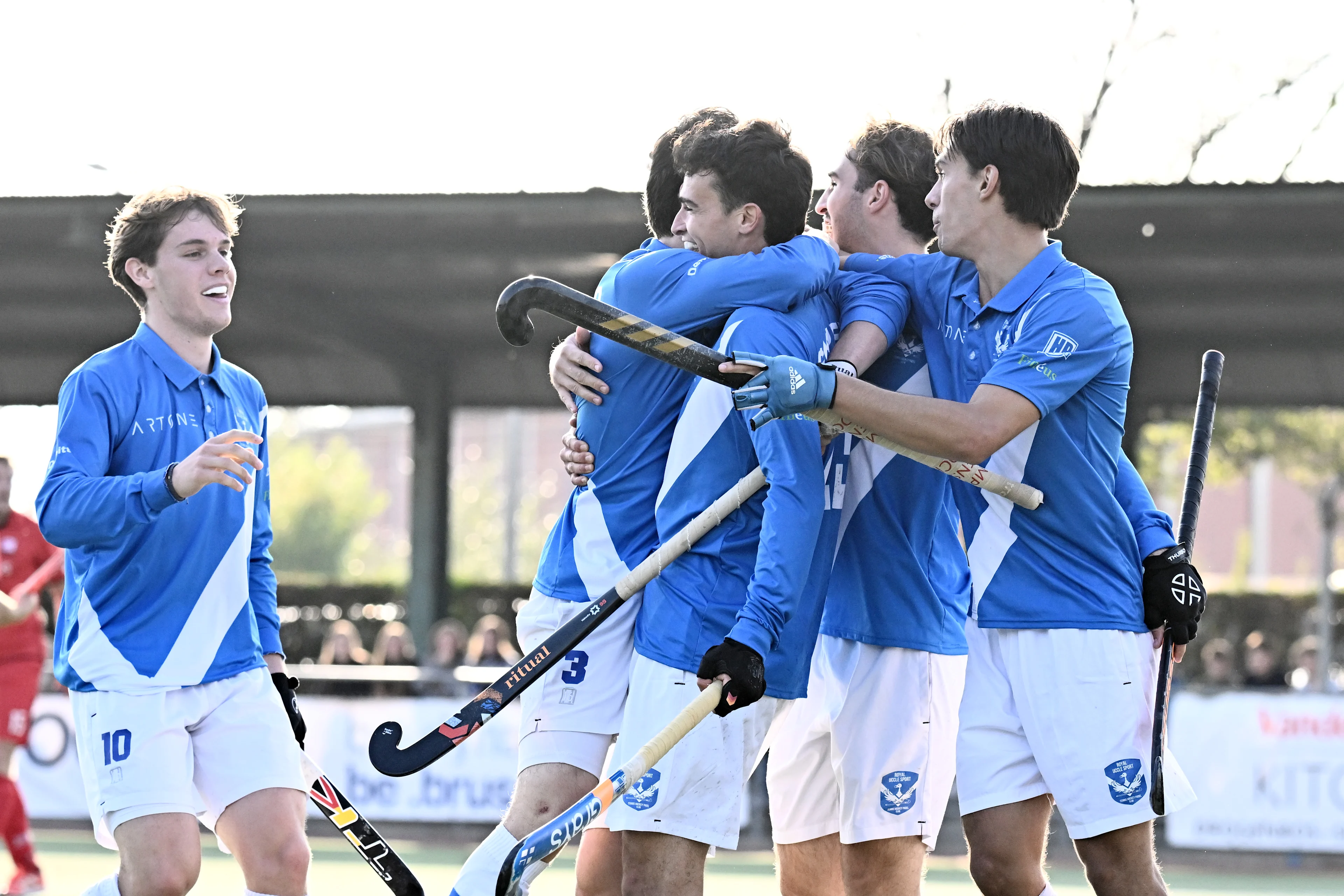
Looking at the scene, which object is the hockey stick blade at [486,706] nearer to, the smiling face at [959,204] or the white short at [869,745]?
the white short at [869,745]

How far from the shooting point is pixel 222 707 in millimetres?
4121

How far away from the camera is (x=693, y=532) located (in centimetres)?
363

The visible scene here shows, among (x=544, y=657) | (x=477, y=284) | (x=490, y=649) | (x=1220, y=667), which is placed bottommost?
(x=490, y=649)

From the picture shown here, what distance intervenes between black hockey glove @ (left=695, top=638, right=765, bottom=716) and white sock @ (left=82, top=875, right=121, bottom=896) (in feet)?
5.53

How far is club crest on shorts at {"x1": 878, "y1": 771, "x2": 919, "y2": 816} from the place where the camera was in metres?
4.04

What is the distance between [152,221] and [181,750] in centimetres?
145

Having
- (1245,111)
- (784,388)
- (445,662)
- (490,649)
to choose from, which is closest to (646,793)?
(784,388)

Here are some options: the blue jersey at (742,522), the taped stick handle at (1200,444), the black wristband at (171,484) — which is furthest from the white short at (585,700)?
the taped stick handle at (1200,444)

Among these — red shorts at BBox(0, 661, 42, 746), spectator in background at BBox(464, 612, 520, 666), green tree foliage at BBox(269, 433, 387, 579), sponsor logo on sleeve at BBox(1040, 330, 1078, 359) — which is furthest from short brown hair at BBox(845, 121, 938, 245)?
green tree foliage at BBox(269, 433, 387, 579)

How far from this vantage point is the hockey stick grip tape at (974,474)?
3.58 metres

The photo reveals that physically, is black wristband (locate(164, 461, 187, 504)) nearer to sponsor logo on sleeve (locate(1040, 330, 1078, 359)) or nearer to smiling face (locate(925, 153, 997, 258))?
smiling face (locate(925, 153, 997, 258))

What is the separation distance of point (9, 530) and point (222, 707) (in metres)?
5.32

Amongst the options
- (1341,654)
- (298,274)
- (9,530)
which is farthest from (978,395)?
(1341,654)

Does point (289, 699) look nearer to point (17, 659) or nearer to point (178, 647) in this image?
point (178, 647)
